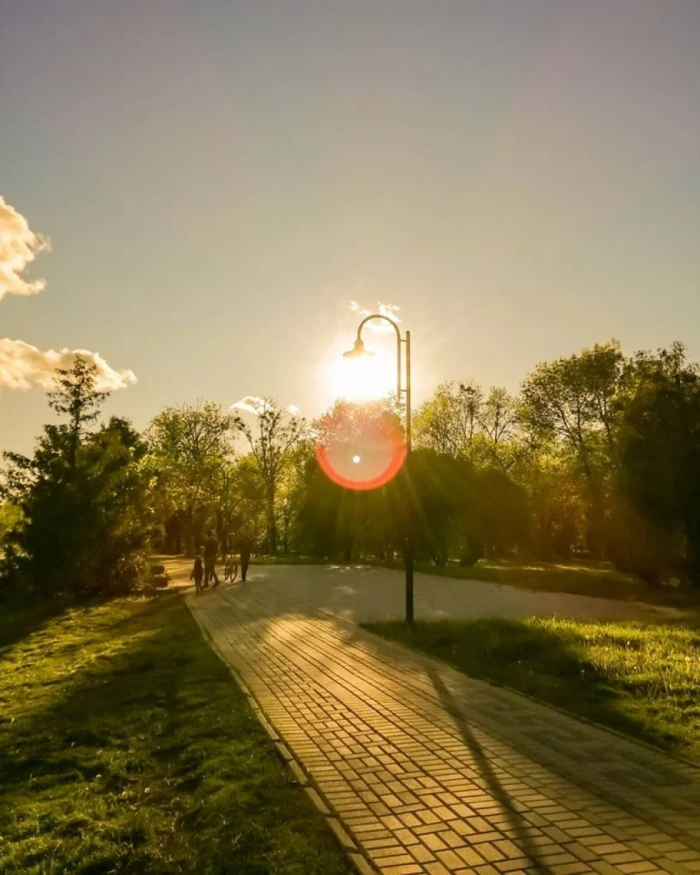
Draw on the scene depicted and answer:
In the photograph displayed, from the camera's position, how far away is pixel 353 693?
9398 millimetres

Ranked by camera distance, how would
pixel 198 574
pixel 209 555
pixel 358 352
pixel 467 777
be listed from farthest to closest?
pixel 209 555 → pixel 198 574 → pixel 358 352 → pixel 467 777

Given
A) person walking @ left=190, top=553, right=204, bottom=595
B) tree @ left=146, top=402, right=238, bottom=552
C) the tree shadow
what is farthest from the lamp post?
tree @ left=146, top=402, right=238, bottom=552

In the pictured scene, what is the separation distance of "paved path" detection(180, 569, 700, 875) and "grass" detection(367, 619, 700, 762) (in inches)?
20.6

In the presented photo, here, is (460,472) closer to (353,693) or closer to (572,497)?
(572,497)

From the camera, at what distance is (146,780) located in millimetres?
6539

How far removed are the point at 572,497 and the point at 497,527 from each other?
15024mm

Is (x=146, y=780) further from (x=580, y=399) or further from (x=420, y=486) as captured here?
(x=580, y=399)

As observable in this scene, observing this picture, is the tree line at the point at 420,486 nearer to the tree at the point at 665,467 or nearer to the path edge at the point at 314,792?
the tree at the point at 665,467

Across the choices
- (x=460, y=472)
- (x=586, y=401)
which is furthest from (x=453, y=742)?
(x=586, y=401)

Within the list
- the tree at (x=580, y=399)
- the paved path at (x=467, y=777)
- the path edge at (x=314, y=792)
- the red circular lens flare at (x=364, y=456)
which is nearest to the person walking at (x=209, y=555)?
the paved path at (x=467, y=777)

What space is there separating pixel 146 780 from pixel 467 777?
8.73 ft

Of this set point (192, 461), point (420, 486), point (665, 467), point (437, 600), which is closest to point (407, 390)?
point (437, 600)

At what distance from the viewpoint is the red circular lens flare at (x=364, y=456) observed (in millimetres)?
44875

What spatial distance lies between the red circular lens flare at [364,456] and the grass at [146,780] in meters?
32.6
